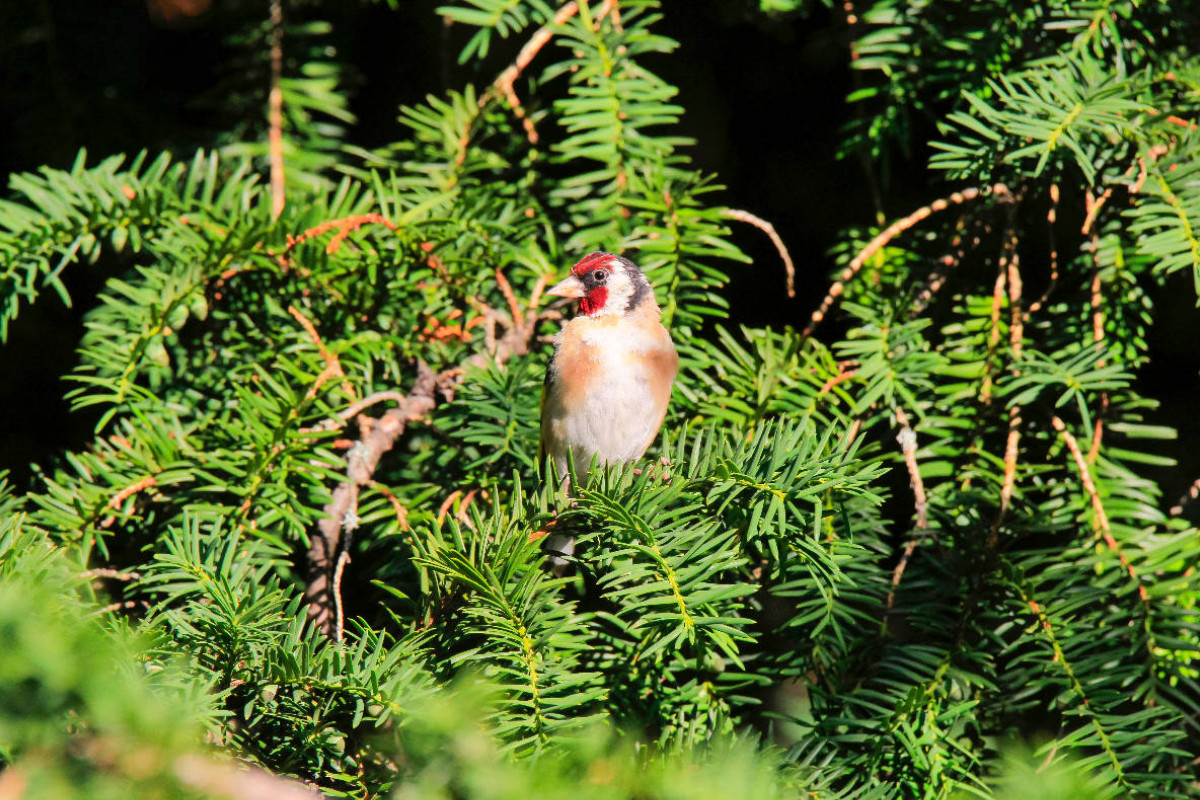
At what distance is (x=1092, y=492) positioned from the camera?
3.95 ft

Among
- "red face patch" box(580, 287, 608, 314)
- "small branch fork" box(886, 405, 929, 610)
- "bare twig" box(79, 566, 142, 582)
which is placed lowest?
"bare twig" box(79, 566, 142, 582)

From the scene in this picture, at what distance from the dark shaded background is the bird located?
0.92 ft

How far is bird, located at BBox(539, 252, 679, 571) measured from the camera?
162 centimetres

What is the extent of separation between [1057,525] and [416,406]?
0.94m

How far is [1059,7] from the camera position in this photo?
1303mm

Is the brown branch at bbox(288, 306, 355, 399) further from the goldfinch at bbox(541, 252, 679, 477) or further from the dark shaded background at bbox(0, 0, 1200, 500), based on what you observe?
the dark shaded background at bbox(0, 0, 1200, 500)

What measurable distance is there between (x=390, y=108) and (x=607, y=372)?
0.83 meters

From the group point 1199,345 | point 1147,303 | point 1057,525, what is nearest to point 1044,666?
point 1057,525

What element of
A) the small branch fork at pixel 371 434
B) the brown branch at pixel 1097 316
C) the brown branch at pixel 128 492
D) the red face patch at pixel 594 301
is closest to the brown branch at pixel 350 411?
the small branch fork at pixel 371 434

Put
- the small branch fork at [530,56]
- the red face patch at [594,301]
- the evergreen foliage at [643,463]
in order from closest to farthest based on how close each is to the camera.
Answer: the evergreen foliage at [643,463], the small branch fork at [530,56], the red face patch at [594,301]

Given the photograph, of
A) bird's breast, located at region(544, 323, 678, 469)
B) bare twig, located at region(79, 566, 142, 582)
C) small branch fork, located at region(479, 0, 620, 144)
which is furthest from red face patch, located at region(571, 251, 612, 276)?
bare twig, located at region(79, 566, 142, 582)

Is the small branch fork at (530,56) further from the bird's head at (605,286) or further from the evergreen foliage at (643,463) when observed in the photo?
the bird's head at (605,286)

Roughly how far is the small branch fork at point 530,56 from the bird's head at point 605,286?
0.27m

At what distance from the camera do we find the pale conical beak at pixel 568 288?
1.49m
